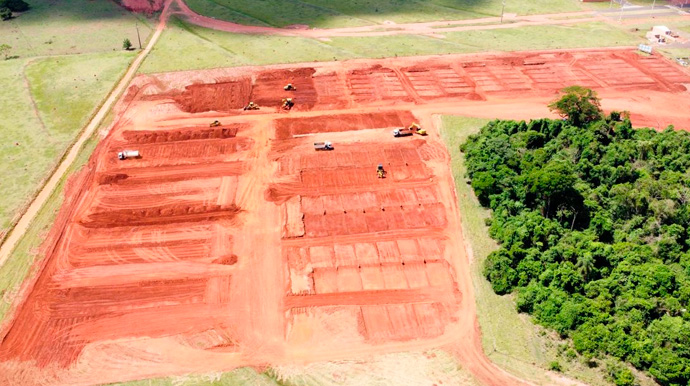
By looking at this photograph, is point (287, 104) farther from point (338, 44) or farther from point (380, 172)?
point (338, 44)

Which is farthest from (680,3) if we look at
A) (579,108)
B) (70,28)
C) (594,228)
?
(70,28)

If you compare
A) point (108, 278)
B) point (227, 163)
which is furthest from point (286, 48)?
point (108, 278)

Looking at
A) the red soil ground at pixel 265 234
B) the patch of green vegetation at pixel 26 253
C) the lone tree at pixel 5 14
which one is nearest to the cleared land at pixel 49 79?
the lone tree at pixel 5 14

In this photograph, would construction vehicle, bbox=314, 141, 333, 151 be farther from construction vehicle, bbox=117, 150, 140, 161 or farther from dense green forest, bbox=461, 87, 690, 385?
construction vehicle, bbox=117, 150, 140, 161

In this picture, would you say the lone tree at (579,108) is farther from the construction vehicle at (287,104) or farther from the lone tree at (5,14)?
the lone tree at (5,14)

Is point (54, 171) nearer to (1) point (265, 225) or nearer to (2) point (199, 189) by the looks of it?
(2) point (199, 189)
